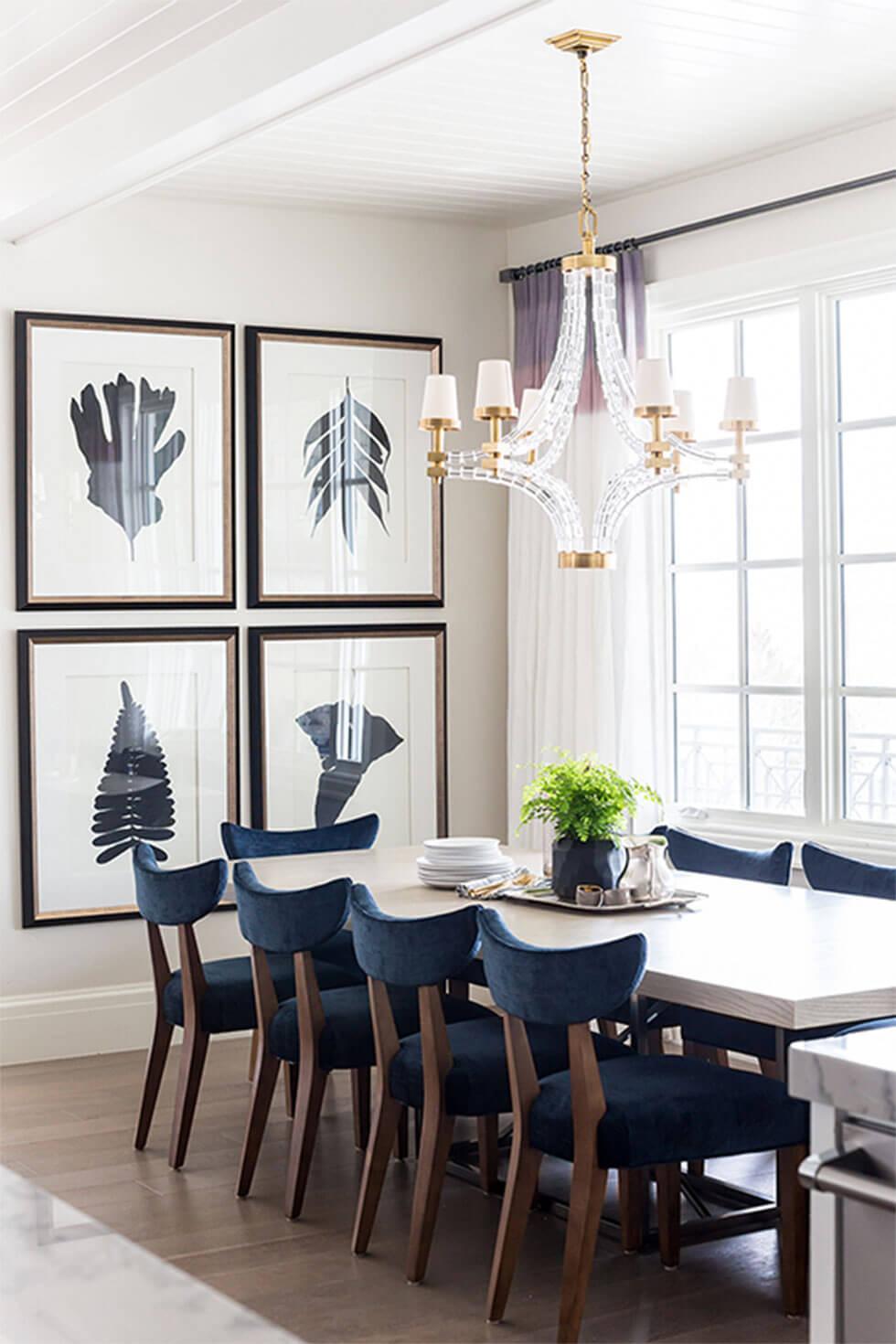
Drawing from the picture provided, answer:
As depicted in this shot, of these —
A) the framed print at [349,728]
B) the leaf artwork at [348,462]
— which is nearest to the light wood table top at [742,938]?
the framed print at [349,728]

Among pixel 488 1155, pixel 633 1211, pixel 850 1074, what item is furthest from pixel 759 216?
pixel 850 1074

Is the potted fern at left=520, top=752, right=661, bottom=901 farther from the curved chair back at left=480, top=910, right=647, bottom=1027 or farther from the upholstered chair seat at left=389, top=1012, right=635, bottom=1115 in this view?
the curved chair back at left=480, top=910, right=647, bottom=1027

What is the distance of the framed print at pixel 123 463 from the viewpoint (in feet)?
19.8

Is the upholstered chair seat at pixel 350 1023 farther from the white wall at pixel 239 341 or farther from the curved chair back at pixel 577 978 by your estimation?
the white wall at pixel 239 341

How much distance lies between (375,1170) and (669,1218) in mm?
696

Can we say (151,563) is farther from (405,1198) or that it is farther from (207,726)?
(405,1198)

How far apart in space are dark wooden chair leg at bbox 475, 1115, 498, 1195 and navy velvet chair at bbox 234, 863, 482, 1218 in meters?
0.34

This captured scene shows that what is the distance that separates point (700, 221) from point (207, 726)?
250 centimetres

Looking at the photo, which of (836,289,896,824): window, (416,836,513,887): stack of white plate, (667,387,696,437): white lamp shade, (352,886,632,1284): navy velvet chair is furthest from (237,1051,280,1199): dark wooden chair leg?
(836,289,896,824): window

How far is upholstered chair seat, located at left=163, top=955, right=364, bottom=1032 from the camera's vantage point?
478cm

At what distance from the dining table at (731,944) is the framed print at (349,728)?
1.32 m

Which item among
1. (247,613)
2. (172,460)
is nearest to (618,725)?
(247,613)

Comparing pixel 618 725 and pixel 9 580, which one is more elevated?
pixel 9 580

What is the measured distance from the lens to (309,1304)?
3775 millimetres
